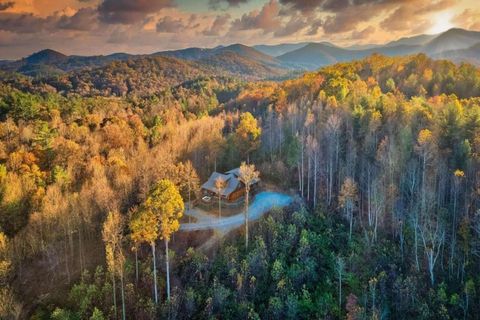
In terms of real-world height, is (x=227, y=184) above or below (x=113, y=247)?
above

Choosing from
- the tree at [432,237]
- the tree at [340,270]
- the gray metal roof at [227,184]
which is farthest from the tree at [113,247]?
the tree at [432,237]

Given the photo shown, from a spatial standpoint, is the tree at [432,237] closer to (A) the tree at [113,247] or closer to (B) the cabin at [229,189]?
(B) the cabin at [229,189]

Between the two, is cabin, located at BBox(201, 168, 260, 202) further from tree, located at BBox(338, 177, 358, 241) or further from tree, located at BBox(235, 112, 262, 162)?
tree, located at BBox(338, 177, 358, 241)

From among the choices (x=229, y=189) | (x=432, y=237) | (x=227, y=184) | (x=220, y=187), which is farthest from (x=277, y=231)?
(x=432, y=237)

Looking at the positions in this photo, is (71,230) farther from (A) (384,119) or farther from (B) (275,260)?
(A) (384,119)

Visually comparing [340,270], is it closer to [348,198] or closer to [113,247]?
[348,198]

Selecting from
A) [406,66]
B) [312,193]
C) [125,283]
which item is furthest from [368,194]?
[406,66]

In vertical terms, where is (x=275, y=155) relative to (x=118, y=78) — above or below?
below
